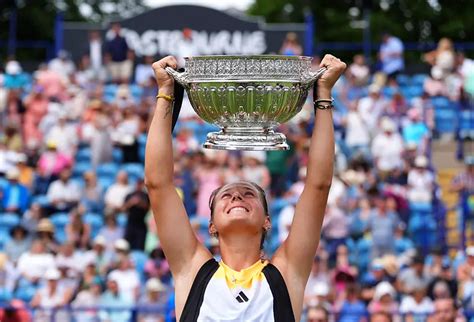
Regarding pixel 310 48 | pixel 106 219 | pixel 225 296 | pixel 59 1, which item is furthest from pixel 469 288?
pixel 59 1

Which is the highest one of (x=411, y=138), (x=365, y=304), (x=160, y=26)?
(x=160, y=26)

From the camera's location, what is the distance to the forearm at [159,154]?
520 cm

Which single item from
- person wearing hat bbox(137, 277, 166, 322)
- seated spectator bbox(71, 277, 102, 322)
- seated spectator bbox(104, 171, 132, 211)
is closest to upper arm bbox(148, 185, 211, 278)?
person wearing hat bbox(137, 277, 166, 322)

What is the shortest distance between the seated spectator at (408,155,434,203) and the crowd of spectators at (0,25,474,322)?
17 mm

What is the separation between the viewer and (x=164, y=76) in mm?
5219

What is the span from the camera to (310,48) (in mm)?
19500

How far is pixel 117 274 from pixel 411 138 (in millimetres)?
5133

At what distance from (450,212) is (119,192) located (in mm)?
3713

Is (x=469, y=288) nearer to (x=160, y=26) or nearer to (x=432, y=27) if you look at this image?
(x=160, y=26)

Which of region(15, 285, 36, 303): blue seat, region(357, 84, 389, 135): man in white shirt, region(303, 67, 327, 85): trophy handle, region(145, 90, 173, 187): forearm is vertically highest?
region(303, 67, 327, 85): trophy handle

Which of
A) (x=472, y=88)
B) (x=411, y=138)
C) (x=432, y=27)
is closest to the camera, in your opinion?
(x=411, y=138)

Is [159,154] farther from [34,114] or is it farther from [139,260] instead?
[34,114]

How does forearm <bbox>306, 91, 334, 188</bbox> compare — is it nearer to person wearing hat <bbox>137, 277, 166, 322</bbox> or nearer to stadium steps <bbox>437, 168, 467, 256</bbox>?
person wearing hat <bbox>137, 277, 166, 322</bbox>

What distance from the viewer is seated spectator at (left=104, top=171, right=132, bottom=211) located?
1425cm
